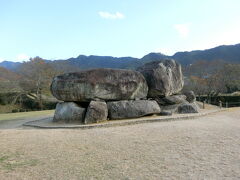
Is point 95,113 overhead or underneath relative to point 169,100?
underneath

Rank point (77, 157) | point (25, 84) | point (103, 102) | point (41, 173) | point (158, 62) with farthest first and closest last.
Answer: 1. point (25, 84)
2. point (158, 62)
3. point (103, 102)
4. point (77, 157)
5. point (41, 173)

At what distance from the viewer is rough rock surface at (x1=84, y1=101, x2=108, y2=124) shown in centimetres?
977

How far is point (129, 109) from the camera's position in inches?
421

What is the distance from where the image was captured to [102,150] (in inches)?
206

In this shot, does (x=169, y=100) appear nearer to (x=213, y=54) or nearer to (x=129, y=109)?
(x=129, y=109)

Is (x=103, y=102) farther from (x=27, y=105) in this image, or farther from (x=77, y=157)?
(x=27, y=105)

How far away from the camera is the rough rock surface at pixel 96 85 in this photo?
34.1 ft

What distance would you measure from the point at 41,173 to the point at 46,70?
2686cm

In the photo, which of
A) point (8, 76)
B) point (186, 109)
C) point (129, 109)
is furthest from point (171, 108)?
point (8, 76)

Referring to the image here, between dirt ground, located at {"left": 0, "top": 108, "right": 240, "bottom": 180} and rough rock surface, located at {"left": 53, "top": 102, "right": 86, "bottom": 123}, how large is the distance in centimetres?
342

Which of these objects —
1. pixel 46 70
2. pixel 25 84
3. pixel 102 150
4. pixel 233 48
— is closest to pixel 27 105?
pixel 25 84

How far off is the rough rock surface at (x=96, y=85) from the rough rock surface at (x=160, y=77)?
133 cm

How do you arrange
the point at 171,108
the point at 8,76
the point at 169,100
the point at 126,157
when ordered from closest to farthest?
the point at 126,157 < the point at 171,108 < the point at 169,100 < the point at 8,76

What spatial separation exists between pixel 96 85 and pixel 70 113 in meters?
1.90
